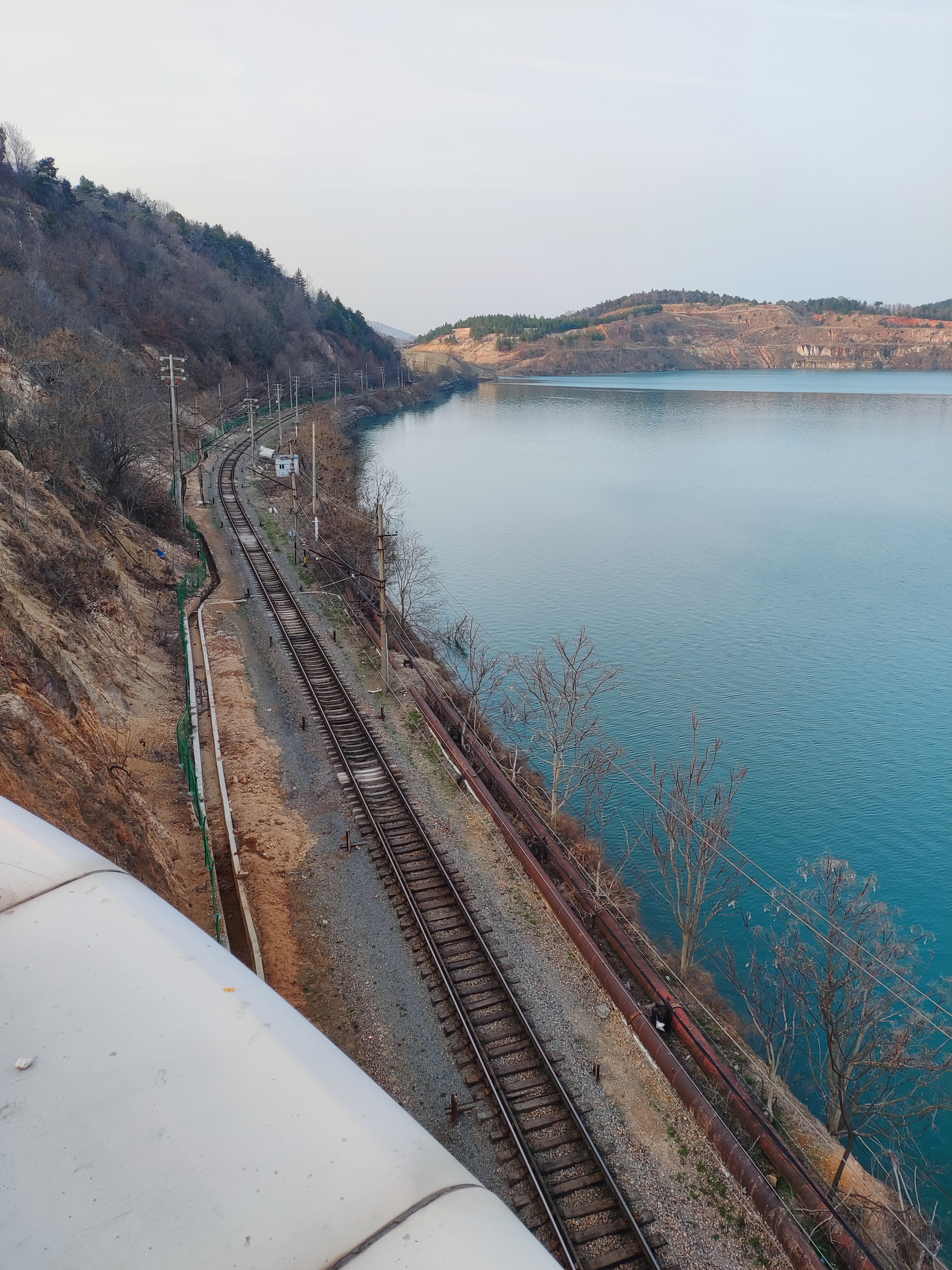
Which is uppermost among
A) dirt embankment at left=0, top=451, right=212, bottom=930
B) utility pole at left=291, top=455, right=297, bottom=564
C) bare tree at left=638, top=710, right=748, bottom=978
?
utility pole at left=291, top=455, right=297, bottom=564

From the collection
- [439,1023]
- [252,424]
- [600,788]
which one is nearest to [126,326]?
[252,424]

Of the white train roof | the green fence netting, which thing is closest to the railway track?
the green fence netting

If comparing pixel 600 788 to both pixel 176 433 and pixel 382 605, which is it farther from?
pixel 176 433

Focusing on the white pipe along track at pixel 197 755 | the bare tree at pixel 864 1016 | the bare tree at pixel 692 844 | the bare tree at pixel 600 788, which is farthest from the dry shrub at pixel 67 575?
the bare tree at pixel 864 1016

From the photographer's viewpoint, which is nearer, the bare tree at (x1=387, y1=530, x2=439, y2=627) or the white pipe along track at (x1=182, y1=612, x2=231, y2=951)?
the white pipe along track at (x1=182, y1=612, x2=231, y2=951)

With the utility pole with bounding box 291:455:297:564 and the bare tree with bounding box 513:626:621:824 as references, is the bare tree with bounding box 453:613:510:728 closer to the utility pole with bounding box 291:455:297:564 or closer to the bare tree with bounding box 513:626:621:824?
the bare tree with bounding box 513:626:621:824

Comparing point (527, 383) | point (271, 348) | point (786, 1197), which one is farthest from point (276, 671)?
point (527, 383)
